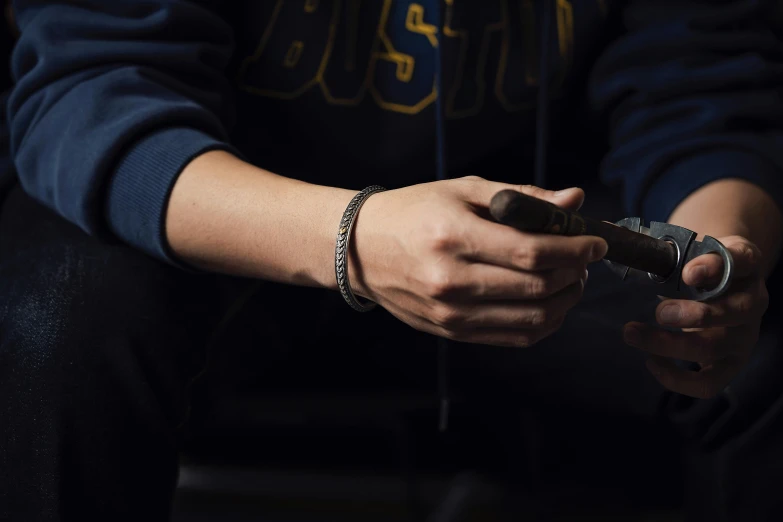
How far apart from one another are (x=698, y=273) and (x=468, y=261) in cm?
15

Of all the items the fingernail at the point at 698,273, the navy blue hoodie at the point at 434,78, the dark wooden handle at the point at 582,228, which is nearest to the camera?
the dark wooden handle at the point at 582,228

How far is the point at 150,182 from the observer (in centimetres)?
54

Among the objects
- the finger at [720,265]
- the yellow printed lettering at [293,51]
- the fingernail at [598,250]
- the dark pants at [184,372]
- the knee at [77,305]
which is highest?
A: the yellow printed lettering at [293,51]

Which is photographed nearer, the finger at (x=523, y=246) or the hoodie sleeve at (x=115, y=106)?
the finger at (x=523, y=246)

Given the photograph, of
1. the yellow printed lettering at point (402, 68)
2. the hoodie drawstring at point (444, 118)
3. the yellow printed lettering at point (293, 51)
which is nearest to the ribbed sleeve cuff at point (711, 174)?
the hoodie drawstring at point (444, 118)

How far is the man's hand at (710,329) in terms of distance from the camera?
518 millimetres

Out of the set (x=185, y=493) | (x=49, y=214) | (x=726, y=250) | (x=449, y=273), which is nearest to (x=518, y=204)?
(x=449, y=273)

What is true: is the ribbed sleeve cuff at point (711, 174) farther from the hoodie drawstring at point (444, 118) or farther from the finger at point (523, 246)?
the finger at point (523, 246)

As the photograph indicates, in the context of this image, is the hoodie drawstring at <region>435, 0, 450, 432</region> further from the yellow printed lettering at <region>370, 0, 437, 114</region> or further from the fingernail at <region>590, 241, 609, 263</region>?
the fingernail at <region>590, 241, 609, 263</region>

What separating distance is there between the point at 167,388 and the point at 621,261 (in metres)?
0.32

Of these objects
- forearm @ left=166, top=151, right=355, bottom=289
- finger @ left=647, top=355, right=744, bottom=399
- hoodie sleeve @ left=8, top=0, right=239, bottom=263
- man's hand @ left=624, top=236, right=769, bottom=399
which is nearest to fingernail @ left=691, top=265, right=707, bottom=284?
man's hand @ left=624, top=236, right=769, bottom=399

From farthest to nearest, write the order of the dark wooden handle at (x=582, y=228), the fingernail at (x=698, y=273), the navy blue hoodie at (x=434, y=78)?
the navy blue hoodie at (x=434, y=78)
the fingernail at (x=698, y=273)
the dark wooden handle at (x=582, y=228)

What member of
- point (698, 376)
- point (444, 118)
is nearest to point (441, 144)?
point (444, 118)

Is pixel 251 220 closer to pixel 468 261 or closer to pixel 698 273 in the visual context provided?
pixel 468 261
